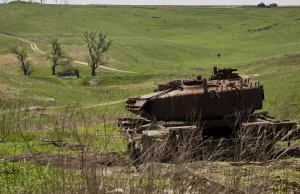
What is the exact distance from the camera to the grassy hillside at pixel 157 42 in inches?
1923

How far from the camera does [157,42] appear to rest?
88438 mm

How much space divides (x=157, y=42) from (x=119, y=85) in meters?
38.0

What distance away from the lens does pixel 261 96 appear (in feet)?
54.2

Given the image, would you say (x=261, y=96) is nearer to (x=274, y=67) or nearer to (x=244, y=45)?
(x=274, y=67)

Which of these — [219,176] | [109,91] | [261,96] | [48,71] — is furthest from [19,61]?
[219,176]

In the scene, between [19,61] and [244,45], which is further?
[244,45]

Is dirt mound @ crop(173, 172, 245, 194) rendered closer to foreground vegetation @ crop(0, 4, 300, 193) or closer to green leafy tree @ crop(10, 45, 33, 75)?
foreground vegetation @ crop(0, 4, 300, 193)

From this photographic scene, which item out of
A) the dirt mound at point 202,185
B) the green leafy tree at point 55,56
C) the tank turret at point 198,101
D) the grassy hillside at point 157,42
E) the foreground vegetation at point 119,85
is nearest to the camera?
the dirt mound at point 202,185

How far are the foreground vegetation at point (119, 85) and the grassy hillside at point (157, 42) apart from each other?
0.69ft

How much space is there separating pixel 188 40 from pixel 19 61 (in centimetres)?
3947

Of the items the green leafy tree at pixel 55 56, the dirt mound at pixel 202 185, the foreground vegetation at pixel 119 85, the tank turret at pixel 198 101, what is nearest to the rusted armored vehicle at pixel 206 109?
the tank turret at pixel 198 101

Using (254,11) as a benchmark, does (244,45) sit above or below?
below

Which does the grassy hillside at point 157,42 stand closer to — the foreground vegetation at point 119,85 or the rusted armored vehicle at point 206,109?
the foreground vegetation at point 119,85

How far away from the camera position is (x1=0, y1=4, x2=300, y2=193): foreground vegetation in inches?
342
